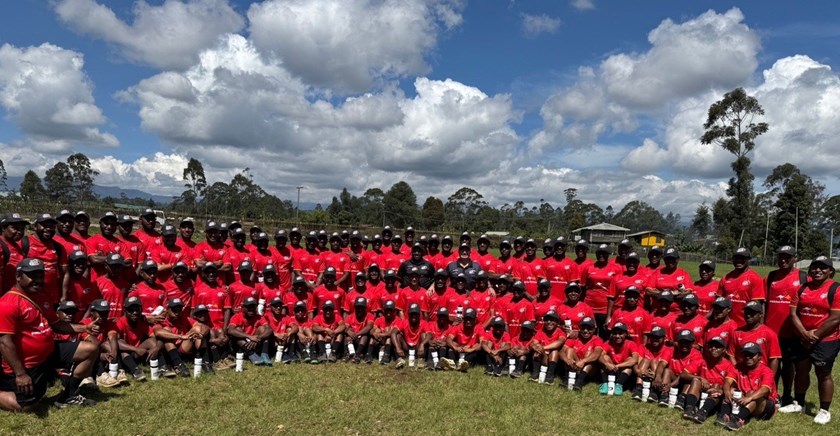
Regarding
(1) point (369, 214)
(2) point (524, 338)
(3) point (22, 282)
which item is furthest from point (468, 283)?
(1) point (369, 214)

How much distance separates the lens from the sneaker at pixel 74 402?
24.1 ft

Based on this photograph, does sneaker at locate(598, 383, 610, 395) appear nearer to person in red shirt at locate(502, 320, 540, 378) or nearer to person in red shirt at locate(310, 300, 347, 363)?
person in red shirt at locate(502, 320, 540, 378)

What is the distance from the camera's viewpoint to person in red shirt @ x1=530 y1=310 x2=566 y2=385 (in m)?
9.80

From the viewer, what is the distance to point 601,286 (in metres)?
10.8

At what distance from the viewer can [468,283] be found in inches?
461

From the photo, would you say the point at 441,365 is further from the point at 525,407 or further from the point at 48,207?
the point at 48,207

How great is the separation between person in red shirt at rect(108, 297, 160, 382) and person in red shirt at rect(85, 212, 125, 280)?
93 cm

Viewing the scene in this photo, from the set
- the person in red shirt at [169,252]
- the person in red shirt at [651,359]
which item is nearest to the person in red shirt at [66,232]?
the person in red shirt at [169,252]

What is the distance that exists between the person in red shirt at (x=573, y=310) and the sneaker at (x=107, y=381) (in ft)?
25.7

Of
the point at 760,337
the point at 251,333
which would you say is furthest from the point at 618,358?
the point at 251,333

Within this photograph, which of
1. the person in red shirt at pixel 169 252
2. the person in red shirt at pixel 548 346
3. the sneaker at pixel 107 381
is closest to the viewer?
the sneaker at pixel 107 381

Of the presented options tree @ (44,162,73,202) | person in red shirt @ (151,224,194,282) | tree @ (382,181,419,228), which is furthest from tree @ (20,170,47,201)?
person in red shirt @ (151,224,194,282)

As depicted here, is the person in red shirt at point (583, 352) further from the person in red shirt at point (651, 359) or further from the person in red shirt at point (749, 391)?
the person in red shirt at point (749, 391)

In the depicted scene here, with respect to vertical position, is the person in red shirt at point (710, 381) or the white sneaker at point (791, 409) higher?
the person in red shirt at point (710, 381)
